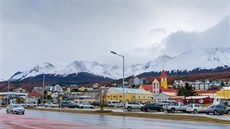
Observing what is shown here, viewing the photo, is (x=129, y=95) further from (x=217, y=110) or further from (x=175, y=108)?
(x=217, y=110)

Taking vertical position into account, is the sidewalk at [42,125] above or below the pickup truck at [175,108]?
above

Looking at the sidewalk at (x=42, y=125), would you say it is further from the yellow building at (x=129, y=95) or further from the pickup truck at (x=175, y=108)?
the yellow building at (x=129, y=95)

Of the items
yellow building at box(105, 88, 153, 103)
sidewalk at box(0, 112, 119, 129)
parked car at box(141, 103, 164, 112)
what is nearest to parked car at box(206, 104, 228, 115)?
parked car at box(141, 103, 164, 112)

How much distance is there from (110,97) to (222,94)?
45304 mm

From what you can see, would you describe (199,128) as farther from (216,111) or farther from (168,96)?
(168,96)

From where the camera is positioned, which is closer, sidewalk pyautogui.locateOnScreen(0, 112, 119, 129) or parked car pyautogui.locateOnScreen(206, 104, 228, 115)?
sidewalk pyautogui.locateOnScreen(0, 112, 119, 129)

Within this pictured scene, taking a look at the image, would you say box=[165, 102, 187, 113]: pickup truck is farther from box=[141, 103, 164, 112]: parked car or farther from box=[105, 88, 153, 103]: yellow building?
box=[105, 88, 153, 103]: yellow building

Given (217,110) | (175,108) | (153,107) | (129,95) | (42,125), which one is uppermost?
(129,95)

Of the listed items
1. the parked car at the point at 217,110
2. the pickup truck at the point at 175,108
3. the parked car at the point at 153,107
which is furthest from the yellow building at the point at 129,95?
the parked car at the point at 217,110

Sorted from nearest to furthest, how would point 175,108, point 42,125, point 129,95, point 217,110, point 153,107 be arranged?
point 42,125 < point 217,110 < point 175,108 < point 153,107 < point 129,95

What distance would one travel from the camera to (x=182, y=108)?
5875cm

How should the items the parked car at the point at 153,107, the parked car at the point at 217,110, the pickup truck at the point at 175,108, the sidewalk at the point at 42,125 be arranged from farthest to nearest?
the parked car at the point at 153,107, the pickup truck at the point at 175,108, the parked car at the point at 217,110, the sidewalk at the point at 42,125

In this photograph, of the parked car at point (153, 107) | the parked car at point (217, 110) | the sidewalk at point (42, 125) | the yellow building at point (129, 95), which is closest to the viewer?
the sidewalk at point (42, 125)

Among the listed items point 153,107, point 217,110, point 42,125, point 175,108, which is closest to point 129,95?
point 153,107
